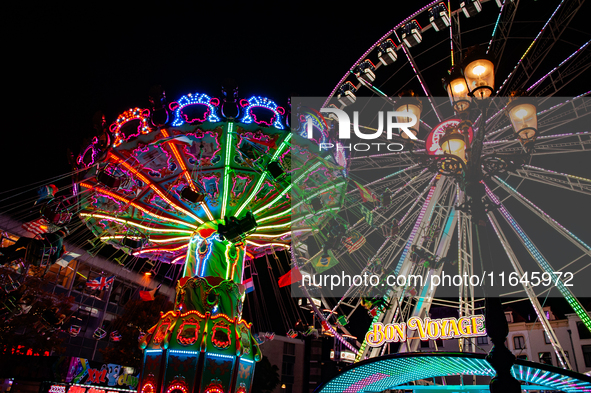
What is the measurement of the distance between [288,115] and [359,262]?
681cm

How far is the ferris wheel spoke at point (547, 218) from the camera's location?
10577 mm

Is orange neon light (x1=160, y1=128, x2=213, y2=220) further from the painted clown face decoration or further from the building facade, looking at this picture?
the building facade

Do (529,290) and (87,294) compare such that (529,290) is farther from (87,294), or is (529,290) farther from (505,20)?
(87,294)

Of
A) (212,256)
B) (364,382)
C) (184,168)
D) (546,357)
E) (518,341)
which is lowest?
(364,382)

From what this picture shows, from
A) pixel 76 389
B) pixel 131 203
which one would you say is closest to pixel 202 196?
pixel 131 203

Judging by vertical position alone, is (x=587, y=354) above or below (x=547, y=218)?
below

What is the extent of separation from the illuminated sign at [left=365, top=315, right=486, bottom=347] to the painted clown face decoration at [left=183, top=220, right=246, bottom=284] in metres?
5.33

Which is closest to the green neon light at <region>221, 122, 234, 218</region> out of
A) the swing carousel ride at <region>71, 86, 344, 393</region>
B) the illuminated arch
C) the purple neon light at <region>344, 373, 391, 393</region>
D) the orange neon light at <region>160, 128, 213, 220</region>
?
the swing carousel ride at <region>71, 86, 344, 393</region>

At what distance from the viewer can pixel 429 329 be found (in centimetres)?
1323

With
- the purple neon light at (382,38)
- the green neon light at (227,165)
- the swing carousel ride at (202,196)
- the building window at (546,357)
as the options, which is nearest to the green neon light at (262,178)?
the swing carousel ride at (202,196)

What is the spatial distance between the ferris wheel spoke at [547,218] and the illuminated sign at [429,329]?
11.4 feet

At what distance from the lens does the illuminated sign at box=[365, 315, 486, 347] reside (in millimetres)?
12449

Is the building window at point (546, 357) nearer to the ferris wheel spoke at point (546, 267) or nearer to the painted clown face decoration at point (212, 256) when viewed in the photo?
the ferris wheel spoke at point (546, 267)

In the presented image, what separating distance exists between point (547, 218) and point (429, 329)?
198 inches
